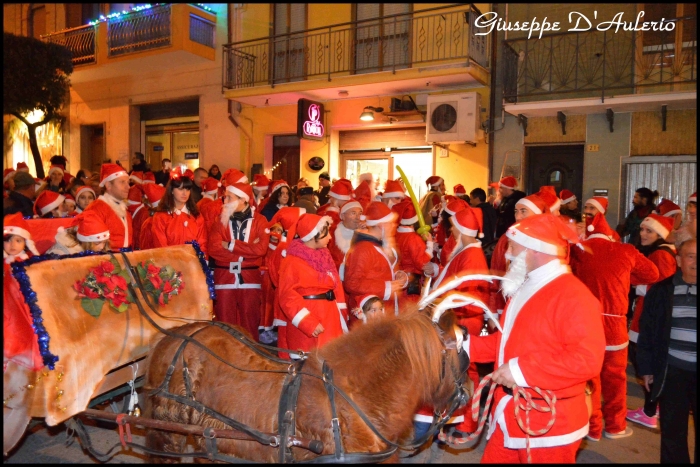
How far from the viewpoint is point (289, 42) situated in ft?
52.9

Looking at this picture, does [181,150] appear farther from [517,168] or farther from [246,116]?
[517,168]

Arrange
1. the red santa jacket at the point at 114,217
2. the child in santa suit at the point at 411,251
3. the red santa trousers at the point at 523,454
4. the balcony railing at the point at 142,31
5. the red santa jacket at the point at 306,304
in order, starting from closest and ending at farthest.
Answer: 1. the red santa trousers at the point at 523,454
2. the red santa jacket at the point at 306,304
3. the red santa jacket at the point at 114,217
4. the child in santa suit at the point at 411,251
5. the balcony railing at the point at 142,31

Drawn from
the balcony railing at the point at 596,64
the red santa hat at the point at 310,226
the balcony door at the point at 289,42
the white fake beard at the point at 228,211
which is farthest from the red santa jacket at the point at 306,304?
the balcony door at the point at 289,42

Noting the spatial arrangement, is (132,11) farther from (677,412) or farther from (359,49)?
(677,412)

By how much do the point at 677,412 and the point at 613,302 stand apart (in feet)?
4.74

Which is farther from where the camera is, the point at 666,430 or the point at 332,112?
the point at 332,112

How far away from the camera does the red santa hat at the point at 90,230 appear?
4.93m

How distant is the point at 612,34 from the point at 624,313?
9.67m

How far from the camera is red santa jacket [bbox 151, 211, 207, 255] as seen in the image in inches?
254

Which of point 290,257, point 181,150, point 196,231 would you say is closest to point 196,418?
point 290,257

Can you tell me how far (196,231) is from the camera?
6.69m

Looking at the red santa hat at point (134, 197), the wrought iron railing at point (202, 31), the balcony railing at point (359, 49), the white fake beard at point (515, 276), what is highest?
the wrought iron railing at point (202, 31)

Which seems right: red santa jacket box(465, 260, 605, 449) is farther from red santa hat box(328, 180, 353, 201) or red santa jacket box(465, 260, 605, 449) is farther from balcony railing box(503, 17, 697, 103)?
balcony railing box(503, 17, 697, 103)

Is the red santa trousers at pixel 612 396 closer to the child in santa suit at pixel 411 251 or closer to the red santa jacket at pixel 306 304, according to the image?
the child in santa suit at pixel 411 251
